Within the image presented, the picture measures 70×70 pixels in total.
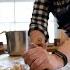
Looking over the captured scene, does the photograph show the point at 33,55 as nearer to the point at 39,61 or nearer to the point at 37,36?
the point at 39,61

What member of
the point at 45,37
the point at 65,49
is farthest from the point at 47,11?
the point at 65,49

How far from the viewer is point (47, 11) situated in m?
1.17

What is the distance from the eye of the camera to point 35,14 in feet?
3.86

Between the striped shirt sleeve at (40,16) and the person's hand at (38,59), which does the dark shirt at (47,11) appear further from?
the person's hand at (38,59)

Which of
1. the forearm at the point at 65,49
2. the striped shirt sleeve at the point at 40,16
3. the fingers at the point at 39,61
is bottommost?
the fingers at the point at 39,61

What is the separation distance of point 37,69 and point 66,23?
0.43 metres

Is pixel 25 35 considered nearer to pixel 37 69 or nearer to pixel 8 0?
pixel 37 69

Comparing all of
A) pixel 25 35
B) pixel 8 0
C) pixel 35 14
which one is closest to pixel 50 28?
pixel 8 0

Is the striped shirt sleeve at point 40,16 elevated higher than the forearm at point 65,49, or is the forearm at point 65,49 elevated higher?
the striped shirt sleeve at point 40,16

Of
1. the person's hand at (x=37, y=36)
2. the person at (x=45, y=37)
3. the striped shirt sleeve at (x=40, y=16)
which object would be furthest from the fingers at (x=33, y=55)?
the striped shirt sleeve at (x=40, y=16)

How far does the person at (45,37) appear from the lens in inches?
26.4

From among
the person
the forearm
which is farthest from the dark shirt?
the forearm

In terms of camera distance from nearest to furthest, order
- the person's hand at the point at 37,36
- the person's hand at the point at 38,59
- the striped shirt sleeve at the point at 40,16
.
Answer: the person's hand at the point at 38,59 < the person's hand at the point at 37,36 < the striped shirt sleeve at the point at 40,16

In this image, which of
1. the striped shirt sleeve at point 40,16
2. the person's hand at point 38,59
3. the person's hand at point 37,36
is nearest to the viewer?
the person's hand at point 38,59
